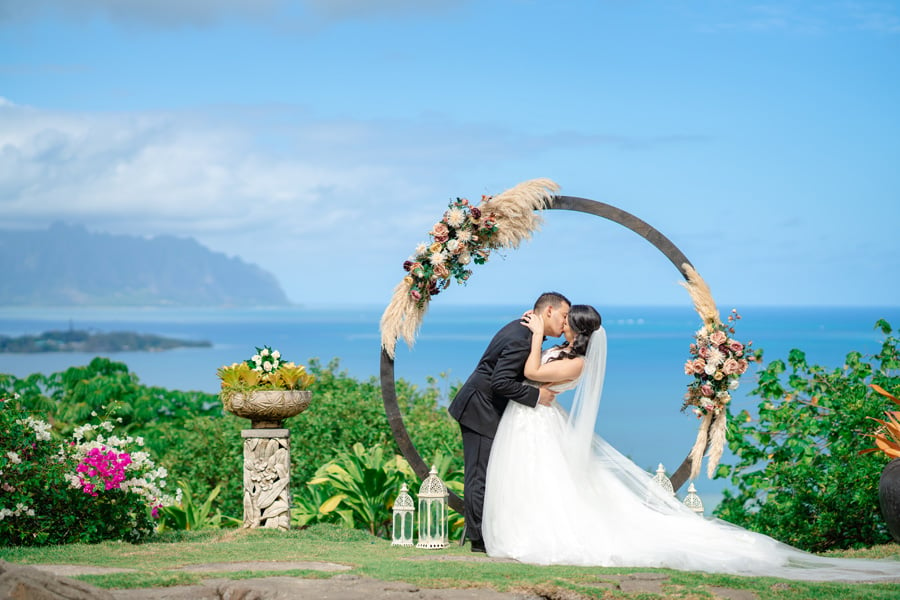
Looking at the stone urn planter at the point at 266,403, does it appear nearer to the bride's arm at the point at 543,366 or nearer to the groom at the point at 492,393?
the groom at the point at 492,393

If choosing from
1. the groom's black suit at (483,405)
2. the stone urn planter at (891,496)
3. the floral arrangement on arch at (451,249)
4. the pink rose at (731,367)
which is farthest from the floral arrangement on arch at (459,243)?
the stone urn planter at (891,496)

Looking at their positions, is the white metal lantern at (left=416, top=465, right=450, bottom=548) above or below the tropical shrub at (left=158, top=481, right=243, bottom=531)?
above

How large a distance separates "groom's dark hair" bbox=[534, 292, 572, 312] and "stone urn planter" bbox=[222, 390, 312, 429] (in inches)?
96.3

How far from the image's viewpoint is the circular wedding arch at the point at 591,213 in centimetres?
869

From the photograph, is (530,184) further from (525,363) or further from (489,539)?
(489,539)

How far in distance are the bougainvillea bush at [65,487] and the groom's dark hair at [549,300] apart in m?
3.43

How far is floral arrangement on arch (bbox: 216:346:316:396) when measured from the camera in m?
8.97

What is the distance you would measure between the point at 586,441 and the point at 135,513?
148 inches

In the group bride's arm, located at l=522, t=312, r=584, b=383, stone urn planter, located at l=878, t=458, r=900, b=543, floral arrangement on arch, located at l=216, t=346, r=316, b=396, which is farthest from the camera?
floral arrangement on arch, located at l=216, t=346, r=316, b=396

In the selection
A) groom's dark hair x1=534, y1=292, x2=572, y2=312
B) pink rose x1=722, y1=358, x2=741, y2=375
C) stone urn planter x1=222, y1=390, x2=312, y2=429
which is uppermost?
groom's dark hair x1=534, y1=292, x2=572, y2=312

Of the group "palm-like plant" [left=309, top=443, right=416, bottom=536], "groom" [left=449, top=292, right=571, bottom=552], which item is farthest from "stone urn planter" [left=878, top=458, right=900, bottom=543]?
"palm-like plant" [left=309, top=443, right=416, bottom=536]

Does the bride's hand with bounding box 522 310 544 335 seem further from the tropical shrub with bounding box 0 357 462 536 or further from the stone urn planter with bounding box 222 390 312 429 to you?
the tropical shrub with bounding box 0 357 462 536

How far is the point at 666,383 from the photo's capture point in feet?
141

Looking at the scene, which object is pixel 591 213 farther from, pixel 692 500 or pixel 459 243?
pixel 692 500
